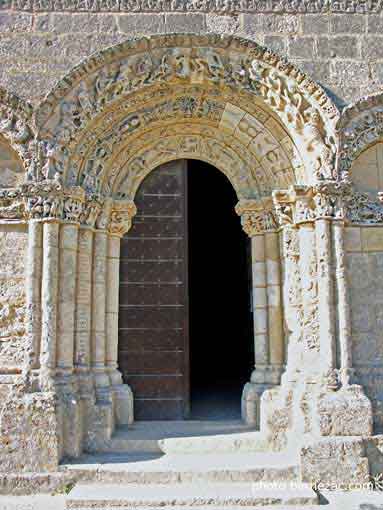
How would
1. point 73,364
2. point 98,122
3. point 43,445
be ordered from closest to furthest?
A: point 43,445 → point 73,364 → point 98,122

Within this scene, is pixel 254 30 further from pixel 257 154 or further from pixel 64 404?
pixel 64 404

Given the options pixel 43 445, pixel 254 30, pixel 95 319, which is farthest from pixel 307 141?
pixel 43 445

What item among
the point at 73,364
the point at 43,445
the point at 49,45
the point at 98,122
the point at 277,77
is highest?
the point at 49,45

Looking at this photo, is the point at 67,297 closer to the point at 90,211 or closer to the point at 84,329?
the point at 84,329

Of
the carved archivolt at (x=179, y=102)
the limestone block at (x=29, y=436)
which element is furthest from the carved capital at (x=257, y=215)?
the limestone block at (x=29, y=436)

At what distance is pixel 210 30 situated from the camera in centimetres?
571

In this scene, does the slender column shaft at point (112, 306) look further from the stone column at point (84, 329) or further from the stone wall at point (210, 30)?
the stone wall at point (210, 30)

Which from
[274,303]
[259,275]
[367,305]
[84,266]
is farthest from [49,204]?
[367,305]

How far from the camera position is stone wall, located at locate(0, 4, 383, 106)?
5586 mm

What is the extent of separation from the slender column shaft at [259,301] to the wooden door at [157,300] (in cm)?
81

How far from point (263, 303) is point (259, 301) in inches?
2.0

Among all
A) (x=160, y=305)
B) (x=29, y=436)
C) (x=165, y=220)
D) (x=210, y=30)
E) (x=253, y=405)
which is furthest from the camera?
(x=165, y=220)

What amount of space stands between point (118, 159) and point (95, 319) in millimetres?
1858

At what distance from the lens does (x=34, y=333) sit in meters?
5.05
